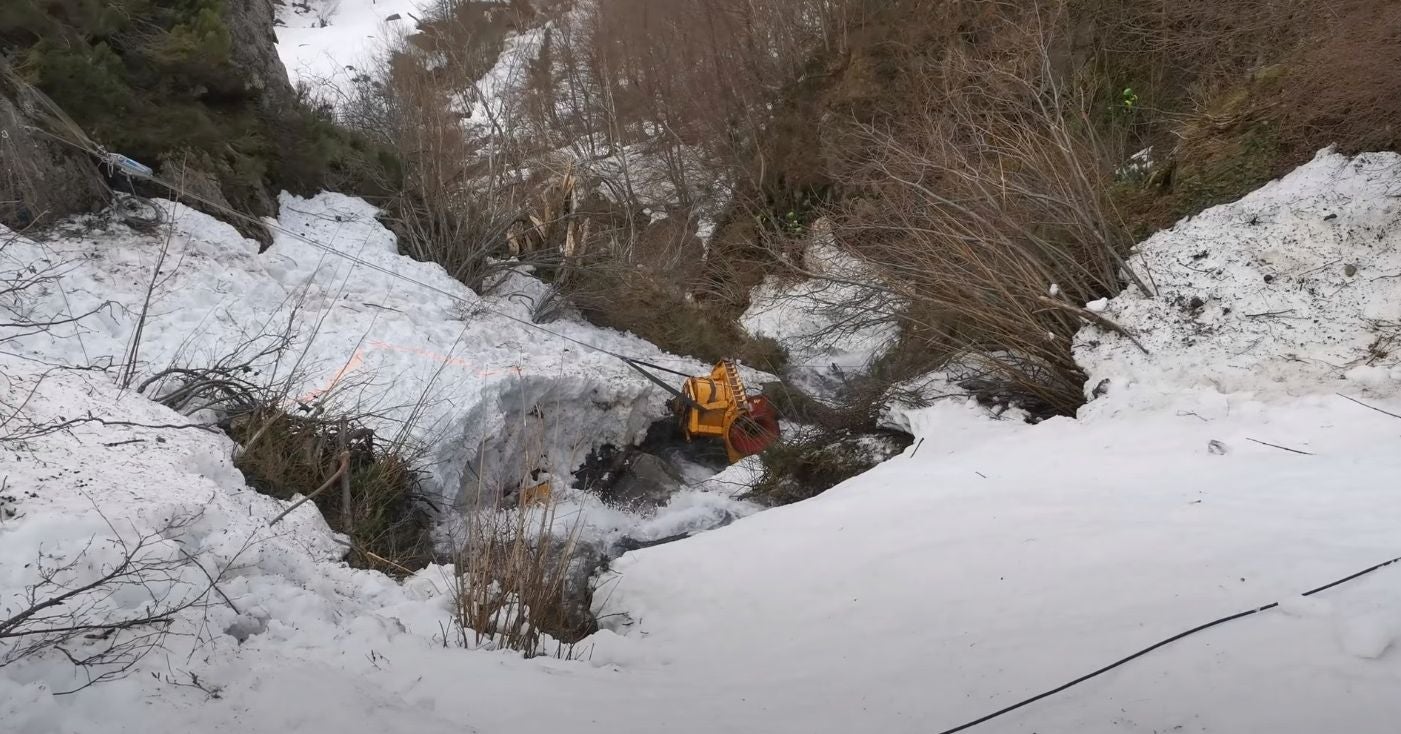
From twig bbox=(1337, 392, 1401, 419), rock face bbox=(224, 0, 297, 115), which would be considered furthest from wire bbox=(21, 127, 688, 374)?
twig bbox=(1337, 392, 1401, 419)

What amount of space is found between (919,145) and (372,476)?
5.83 metres

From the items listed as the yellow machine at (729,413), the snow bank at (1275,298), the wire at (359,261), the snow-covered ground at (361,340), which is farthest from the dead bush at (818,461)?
the wire at (359,261)

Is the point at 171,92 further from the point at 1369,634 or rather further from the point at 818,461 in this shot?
the point at 1369,634

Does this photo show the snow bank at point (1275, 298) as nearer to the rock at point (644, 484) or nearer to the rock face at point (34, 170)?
the rock at point (644, 484)

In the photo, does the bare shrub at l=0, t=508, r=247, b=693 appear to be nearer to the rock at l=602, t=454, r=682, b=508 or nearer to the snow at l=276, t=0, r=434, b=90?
the rock at l=602, t=454, r=682, b=508

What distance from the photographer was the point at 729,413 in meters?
7.94

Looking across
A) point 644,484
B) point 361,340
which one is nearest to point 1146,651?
point 644,484

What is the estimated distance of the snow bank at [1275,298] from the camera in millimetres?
4527

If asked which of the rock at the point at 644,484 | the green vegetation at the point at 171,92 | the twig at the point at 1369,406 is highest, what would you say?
the green vegetation at the point at 171,92

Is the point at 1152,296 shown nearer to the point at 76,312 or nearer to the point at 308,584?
the point at 308,584

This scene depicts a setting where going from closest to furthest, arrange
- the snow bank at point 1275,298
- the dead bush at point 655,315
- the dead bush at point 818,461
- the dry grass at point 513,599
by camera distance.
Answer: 1. the dry grass at point 513,599
2. the snow bank at point 1275,298
3. the dead bush at point 818,461
4. the dead bush at point 655,315

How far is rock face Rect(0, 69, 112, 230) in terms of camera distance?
6539 mm

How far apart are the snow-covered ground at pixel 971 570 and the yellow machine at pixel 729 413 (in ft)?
8.48

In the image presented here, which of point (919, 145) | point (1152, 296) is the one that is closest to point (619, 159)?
point (919, 145)
